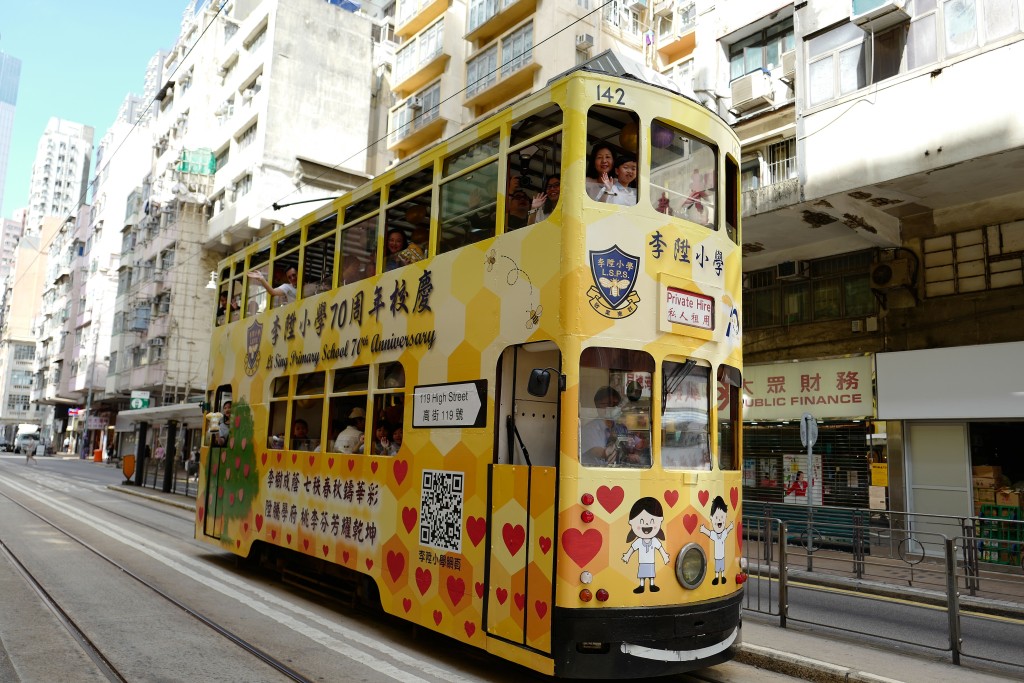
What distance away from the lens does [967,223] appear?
44.4ft

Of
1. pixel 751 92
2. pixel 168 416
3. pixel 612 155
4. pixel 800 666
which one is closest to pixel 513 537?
pixel 800 666

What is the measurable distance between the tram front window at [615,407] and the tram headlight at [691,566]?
651 millimetres

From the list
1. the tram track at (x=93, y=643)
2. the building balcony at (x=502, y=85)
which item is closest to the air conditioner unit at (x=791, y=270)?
the building balcony at (x=502, y=85)

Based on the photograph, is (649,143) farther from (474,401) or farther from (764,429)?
(764,429)

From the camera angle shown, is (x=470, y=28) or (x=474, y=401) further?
(x=470, y=28)

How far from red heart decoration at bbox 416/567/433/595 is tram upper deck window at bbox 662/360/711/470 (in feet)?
6.84

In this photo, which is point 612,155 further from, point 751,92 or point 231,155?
point 231,155

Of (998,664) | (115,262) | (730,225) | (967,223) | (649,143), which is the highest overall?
(115,262)

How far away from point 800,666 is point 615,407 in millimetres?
2646

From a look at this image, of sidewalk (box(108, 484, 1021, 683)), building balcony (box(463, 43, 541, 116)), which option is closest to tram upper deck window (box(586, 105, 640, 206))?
sidewalk (box(108, 484, 1021, 683))

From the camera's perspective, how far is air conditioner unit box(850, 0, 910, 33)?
12141 mm

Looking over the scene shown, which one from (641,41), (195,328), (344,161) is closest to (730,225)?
(641,41)

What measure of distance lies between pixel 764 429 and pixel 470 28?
16.9 meters

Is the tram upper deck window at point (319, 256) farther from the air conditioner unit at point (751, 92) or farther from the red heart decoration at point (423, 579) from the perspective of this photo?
the air conditioner unit at point (751, 92)
